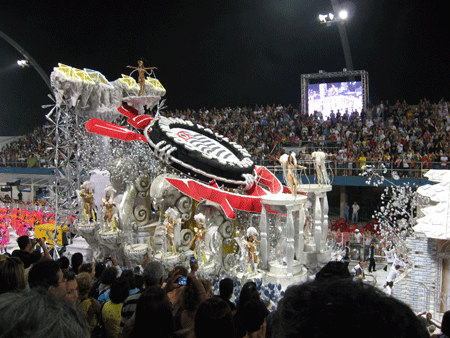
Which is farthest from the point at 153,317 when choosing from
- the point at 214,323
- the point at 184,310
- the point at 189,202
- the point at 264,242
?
the point at 189,202

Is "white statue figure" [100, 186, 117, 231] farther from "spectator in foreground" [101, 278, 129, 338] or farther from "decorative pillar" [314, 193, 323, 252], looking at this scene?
"spectator in foreground" [101, 278, 129, 338]

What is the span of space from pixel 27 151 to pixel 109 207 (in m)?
17.6

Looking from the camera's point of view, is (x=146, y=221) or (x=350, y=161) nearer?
(x=146, y=221)

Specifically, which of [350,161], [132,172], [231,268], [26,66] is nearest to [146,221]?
[132,172]

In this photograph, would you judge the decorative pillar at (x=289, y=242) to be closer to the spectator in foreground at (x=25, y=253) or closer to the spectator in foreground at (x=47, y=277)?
the spectator in foreground at (x=25, y=253)

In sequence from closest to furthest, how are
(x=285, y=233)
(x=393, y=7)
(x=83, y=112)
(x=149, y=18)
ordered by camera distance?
(x=285, y=233) → (x=83, y=112) → (x=393, y=7) → (x=149, y=18)

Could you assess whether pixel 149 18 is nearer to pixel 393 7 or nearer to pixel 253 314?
pixel 393 7

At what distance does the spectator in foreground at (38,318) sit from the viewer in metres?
1.39

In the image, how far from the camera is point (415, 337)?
4.24 feet

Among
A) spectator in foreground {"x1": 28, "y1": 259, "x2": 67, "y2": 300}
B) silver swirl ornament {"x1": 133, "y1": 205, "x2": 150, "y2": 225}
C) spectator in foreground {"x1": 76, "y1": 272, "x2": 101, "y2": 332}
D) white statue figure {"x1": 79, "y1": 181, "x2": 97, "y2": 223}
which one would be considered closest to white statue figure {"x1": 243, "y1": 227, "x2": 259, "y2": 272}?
silver swirl ornament {"x1": 133, "y1": 205, "x2": 150, "y2": 225}

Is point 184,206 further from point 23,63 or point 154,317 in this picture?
point 23,63

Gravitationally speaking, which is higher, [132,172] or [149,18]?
[149,18]

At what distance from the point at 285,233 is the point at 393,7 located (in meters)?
16.1

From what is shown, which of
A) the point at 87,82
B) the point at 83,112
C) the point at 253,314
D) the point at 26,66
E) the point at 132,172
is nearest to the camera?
the point at 253,314
